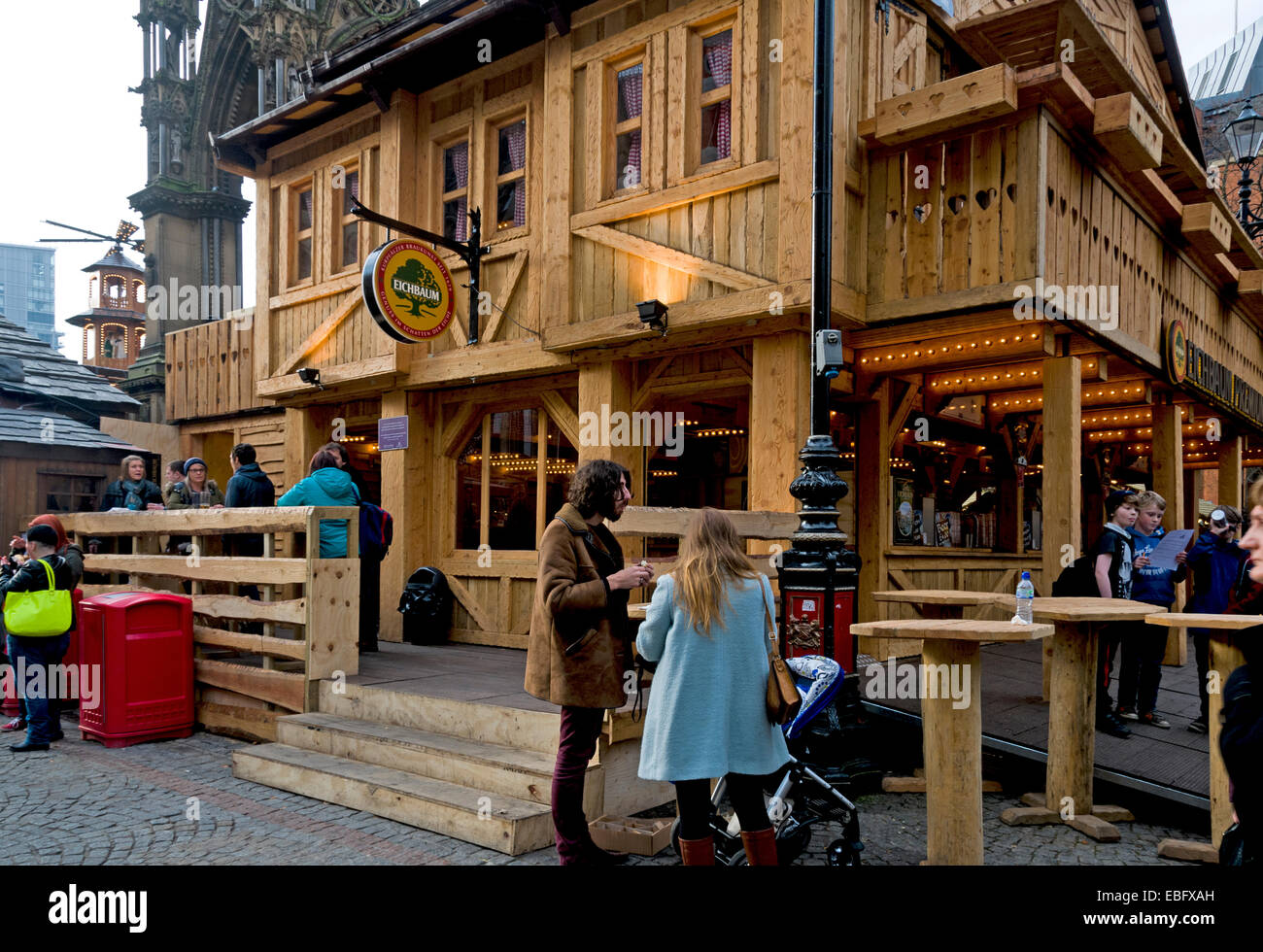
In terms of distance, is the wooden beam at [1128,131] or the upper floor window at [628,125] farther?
the upper floor window at [628,125]

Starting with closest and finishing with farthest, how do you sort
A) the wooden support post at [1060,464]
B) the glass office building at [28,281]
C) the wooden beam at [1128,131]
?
the wooden beam at [1128,131] < the wooden support post at [1060,464] < the glass office building at [28,281]

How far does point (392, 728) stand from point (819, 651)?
3.02 metres

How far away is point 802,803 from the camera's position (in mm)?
4422

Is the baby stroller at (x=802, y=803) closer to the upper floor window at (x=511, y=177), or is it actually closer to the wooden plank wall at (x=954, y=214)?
the wooden plank wall at (x=954, y=214)

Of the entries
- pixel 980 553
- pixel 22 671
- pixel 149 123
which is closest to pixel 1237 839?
pixel 22 671

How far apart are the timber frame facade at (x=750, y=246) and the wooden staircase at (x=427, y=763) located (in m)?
2.94

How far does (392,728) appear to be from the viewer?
6.42m

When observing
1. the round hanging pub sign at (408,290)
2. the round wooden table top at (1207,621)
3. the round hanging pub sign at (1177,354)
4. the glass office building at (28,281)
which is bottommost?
the round wooden table top at (1207,621)

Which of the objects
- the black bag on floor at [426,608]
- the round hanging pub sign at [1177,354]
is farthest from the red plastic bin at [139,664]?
the round hanging pub sign at [1177,354]

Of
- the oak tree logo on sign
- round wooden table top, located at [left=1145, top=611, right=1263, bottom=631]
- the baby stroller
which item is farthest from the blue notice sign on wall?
round wooden table top, located at [left=1145, top=611, right=1263, bottom=631]

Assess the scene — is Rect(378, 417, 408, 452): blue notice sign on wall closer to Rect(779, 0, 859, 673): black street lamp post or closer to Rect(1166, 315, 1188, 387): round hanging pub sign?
Rect(779, 0, 859, 673): black street lamp post

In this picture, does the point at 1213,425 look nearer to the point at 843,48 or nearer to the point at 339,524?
the point at 843,48

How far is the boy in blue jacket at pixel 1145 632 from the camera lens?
6.95m

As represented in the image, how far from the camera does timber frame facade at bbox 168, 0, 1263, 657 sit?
7461 mm
